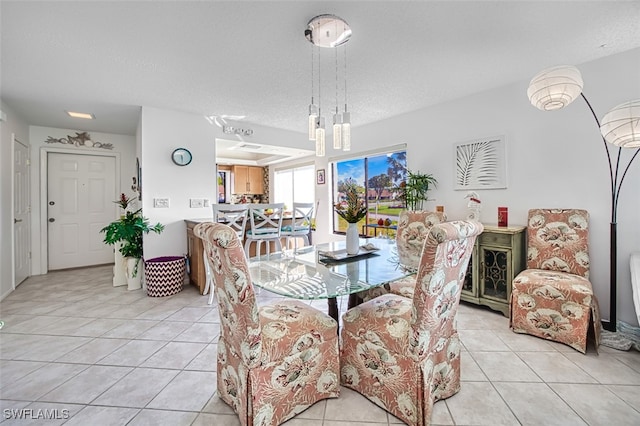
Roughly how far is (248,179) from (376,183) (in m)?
3.78

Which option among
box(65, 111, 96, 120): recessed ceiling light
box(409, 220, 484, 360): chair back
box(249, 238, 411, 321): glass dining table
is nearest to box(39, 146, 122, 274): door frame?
box(65, 111, 96, 120): recessed ceiling light

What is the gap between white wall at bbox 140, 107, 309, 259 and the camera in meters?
3.45

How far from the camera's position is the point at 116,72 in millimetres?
2498

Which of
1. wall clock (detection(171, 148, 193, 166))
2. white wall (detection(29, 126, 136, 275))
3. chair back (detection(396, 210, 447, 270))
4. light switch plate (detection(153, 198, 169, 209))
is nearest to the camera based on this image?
chair back (detection(396, 210, 447, 270))

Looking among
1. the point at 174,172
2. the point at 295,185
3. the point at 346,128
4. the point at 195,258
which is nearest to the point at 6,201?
the point at 174,172

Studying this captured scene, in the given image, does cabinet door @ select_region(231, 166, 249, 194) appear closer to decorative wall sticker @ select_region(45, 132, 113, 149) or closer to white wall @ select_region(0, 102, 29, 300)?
decorative wall sticker @ select_region(45, 132, 113, 149)

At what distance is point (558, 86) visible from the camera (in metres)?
1.86

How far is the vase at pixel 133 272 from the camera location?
3521 mm

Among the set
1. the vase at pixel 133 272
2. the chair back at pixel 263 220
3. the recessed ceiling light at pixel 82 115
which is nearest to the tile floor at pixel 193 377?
the vase at pixel 133 272

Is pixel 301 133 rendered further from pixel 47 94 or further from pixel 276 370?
pixel 276 370

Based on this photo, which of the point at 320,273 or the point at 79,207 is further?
the point at 79,207

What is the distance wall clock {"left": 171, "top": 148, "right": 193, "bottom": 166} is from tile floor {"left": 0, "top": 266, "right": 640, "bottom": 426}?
1.91 metres

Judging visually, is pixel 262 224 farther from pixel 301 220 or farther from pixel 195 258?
pixel 195 258

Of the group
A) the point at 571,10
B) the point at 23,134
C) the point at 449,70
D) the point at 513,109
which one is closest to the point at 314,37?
the point at 449,70
